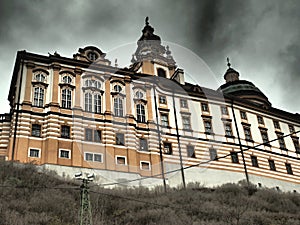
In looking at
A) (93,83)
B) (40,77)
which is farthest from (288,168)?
(40,77)

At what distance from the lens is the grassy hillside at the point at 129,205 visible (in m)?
23.5

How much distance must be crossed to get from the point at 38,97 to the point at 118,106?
28.7 ft

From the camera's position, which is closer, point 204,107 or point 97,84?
point 97,84

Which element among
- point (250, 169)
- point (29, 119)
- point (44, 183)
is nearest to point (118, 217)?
point (44, 183)

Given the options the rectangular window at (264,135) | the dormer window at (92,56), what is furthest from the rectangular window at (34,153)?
the rectangular window at (264,135)

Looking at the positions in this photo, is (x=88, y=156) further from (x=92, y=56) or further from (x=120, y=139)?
(x=92, y=56)

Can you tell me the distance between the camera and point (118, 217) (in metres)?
25.2

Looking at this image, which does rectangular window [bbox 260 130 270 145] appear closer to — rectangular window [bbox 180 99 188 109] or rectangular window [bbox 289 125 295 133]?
rectangular window [bbox 289 125 295 133]

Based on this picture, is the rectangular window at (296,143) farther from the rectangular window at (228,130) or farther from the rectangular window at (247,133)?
the rectangular window at (228,130)

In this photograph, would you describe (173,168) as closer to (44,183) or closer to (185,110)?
(185,110)

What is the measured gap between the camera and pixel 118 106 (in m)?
43.7

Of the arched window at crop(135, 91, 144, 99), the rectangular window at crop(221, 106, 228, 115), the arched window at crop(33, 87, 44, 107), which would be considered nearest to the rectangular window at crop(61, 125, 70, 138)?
the arched window at crop(33, 87, 44, 107)

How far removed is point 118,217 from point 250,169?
91.4 ft

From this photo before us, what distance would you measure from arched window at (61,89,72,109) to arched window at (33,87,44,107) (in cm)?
209
